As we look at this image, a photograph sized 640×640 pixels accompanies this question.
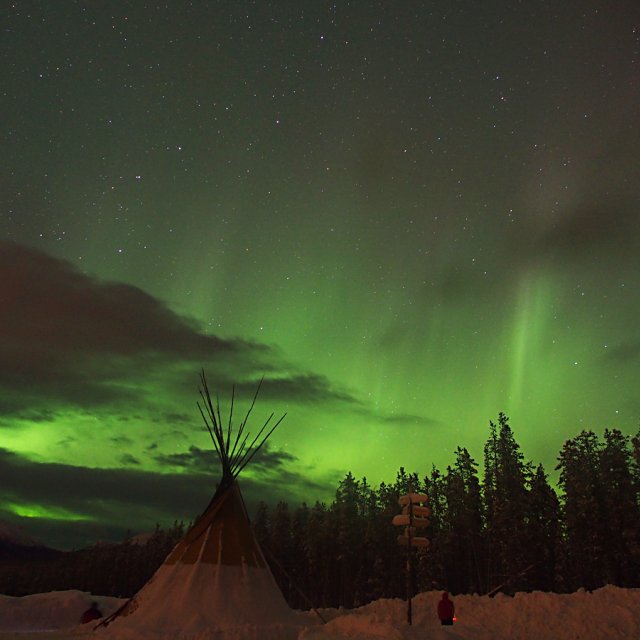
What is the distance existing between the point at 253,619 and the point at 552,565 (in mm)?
32971

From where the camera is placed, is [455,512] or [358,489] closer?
[455,512]

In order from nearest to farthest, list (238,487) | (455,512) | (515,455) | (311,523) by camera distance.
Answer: (238,487) → (515,455) → (455,512) → (311,523)

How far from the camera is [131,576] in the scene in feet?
310

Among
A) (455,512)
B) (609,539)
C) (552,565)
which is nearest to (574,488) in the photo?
(609,539)

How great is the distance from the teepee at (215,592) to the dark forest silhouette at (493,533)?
10.4 metres

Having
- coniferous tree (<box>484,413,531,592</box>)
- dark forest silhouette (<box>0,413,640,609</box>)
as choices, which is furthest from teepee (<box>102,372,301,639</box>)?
coniferous tree (<box>484,413,531,592</box>)

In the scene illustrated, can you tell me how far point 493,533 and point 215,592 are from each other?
29.8 meters

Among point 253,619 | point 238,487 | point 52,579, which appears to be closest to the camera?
point 253,619

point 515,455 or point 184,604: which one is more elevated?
point 515,455

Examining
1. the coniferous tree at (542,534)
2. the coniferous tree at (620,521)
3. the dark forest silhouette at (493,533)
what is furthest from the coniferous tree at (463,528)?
the coniferous tree at (620,521)

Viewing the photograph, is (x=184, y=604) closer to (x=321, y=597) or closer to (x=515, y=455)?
(x=515, y=455)

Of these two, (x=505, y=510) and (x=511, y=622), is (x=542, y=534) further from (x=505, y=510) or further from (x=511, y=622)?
(x=511, y=622)

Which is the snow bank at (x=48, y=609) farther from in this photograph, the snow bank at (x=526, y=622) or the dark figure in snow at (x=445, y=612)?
the snow bank at (x=526, y=622)

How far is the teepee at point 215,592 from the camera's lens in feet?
50.5
